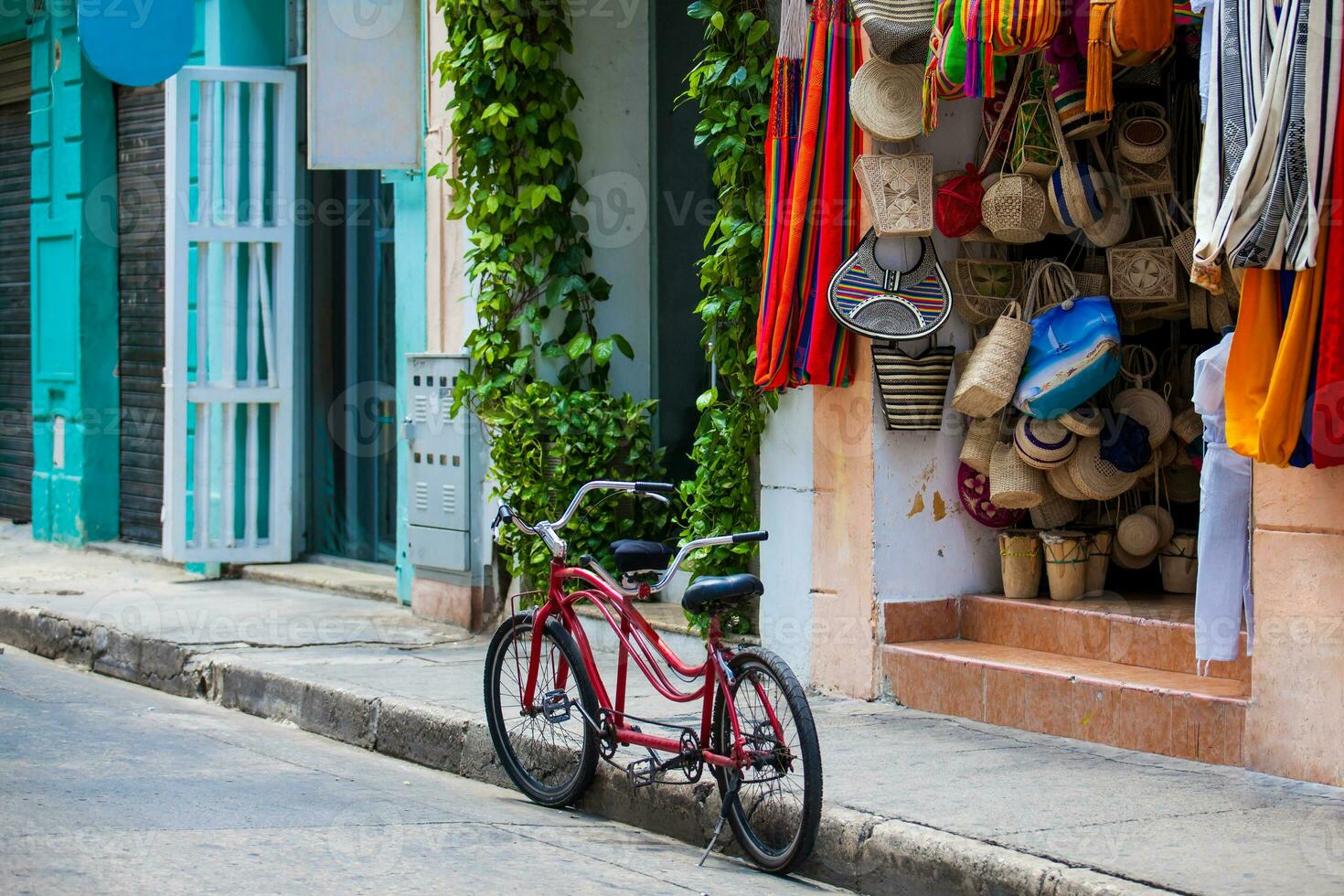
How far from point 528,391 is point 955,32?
3226 mm

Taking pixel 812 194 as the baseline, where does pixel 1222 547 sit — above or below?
below

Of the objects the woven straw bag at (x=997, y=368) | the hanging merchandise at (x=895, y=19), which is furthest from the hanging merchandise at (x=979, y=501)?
the hanging merchandise at (x=895, y=19)

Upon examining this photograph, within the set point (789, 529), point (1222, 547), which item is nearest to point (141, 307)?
point (789, 529)

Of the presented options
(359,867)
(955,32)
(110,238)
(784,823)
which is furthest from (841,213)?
(110,238)

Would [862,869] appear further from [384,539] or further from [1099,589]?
[384,539]

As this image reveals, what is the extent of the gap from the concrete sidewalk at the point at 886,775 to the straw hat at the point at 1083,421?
1.21 metres

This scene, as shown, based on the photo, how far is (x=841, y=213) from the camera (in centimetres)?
716

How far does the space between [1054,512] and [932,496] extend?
1.64 feet

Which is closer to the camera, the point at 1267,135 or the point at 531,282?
the point at 1267,135

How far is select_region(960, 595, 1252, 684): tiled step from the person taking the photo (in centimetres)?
647

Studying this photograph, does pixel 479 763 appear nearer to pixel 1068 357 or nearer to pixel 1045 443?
pixel 1045 443

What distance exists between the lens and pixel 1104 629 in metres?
6.77

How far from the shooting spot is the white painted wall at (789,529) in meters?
7.41

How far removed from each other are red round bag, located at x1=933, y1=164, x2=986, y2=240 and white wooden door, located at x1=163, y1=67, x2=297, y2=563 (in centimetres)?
505
